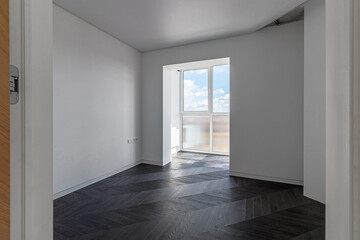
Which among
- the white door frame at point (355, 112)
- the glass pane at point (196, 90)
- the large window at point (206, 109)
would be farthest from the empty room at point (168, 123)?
the glass pane at point (196, 90)

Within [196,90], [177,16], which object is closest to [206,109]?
[196,90]

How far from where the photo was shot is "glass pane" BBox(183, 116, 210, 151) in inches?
239

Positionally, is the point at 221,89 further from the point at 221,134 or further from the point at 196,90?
the point at 221,134

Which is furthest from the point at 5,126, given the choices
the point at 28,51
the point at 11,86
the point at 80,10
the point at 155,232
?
the point at 80,10

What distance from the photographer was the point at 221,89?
5746 mm

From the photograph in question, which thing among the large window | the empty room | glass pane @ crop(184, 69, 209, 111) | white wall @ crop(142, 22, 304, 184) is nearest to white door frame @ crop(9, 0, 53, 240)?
the empty room

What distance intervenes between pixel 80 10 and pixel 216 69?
3978 mm

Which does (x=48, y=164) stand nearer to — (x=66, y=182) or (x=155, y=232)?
(x=155, y=232)

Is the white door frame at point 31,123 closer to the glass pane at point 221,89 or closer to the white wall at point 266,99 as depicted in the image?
the white wall at point 266,99

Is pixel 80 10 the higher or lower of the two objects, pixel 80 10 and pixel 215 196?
the higher

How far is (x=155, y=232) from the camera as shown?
203 cm

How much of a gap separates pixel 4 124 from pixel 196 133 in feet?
19.4

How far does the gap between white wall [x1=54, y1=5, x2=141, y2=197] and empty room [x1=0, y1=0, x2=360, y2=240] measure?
0.9 inches

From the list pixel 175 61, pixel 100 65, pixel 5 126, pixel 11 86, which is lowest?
pixel 5 126
